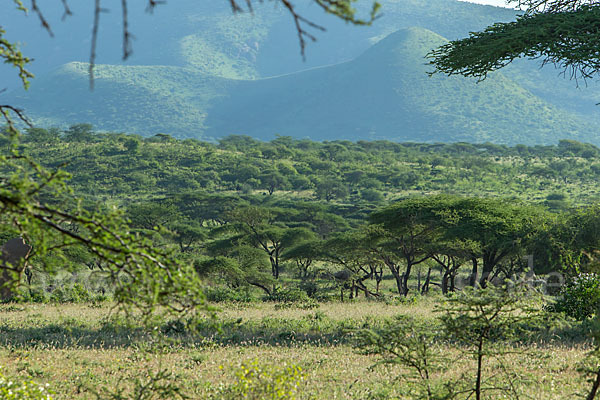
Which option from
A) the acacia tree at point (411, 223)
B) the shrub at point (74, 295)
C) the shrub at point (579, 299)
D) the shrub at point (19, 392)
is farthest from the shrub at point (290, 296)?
the shrub at point (19, 392)

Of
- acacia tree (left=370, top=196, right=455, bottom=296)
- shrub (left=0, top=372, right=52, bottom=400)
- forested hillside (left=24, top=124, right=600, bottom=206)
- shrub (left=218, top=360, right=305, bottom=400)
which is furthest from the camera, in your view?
forested hillside (left=24, top=124, right=600, bottom=206)

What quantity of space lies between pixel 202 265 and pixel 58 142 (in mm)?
87554

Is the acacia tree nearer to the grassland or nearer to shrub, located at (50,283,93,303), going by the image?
the grassland

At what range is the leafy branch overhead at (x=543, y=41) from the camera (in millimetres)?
13188

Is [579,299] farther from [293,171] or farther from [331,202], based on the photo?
[293,171]

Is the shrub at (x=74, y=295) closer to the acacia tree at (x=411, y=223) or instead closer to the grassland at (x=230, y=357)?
the grassland at (x=230, y=357)

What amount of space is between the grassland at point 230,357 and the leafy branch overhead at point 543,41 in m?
6.50

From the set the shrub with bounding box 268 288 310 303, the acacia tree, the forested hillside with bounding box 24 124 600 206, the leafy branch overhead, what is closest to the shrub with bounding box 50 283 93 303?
the shrub with bounding box 268 288 310 303

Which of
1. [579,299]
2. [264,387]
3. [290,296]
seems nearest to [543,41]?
[579,299]

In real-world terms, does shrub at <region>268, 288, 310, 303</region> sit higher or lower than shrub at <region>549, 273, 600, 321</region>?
lower

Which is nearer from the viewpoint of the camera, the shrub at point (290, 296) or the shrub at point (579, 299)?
the shrub at point (579, 299)

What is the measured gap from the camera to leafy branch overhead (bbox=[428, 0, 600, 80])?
13188 millimetres

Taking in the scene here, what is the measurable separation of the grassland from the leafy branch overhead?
21.3ft

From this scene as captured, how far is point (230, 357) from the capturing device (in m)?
10.2
